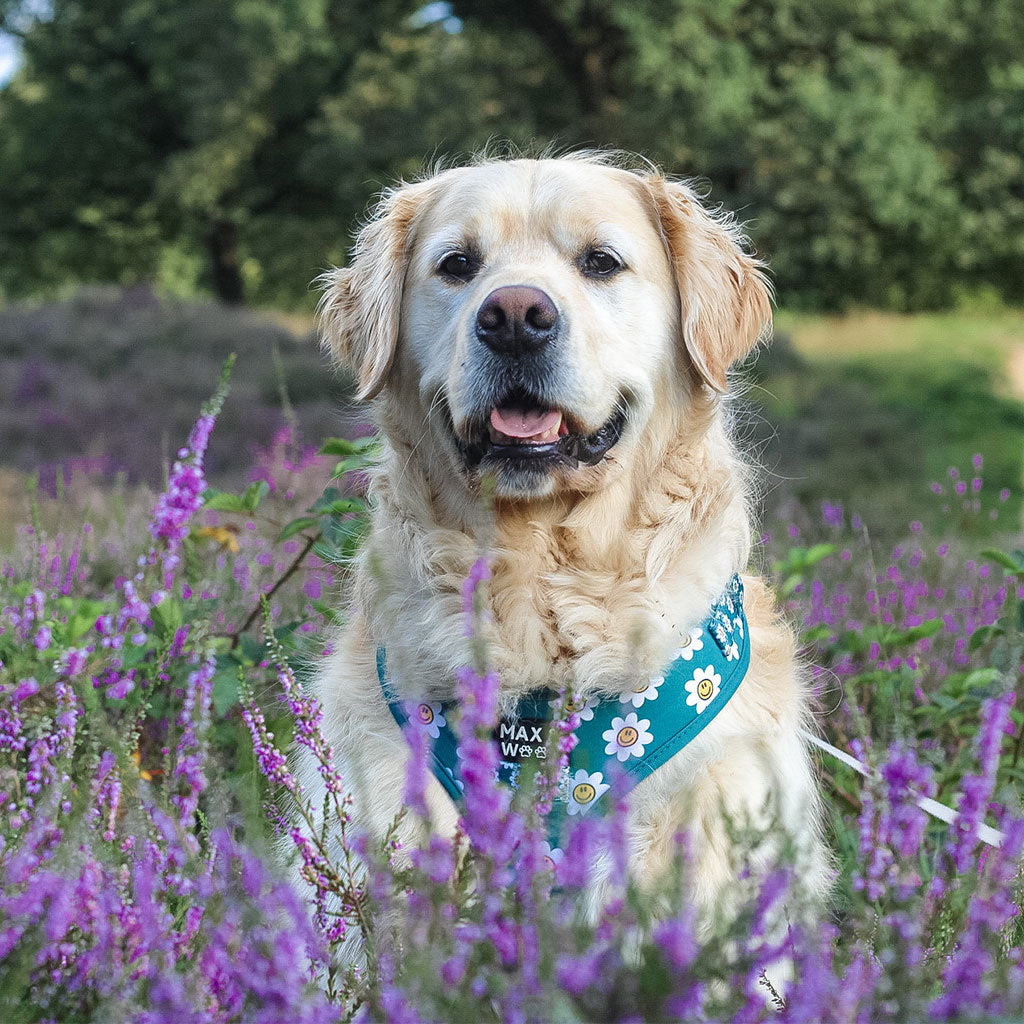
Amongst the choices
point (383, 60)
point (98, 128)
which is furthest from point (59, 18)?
point (383, 60)

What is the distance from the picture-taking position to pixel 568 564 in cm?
244

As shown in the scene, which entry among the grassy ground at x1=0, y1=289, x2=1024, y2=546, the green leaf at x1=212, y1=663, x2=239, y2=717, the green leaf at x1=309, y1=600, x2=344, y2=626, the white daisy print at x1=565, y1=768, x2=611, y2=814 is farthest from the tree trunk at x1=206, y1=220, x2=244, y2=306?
the white daisy print at x1=565, y1=768, x2=611, y2=814

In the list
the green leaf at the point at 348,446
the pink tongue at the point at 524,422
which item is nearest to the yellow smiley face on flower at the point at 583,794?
the pink tongue at the point at 524,422

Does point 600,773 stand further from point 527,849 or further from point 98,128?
point 98,128

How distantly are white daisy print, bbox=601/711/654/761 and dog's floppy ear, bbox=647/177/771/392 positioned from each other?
898 millimetres

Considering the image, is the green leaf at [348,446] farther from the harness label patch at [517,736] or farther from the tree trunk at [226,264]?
the tree trunk at [226,264]

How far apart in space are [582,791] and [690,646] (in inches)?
14.9

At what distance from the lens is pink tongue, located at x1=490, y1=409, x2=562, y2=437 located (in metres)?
2.43

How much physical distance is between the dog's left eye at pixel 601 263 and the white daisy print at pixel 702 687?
0.98 meters

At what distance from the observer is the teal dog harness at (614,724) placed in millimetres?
2111

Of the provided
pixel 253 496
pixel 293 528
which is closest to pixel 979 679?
pixel 293 528

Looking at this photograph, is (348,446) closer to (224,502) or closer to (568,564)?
(224,502)

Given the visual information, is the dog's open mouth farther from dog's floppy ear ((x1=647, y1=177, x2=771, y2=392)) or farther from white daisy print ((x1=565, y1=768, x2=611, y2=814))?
white daisy print ((x1=565, y1=768, x2=611, y2=814))

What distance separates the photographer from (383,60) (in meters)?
18.6
